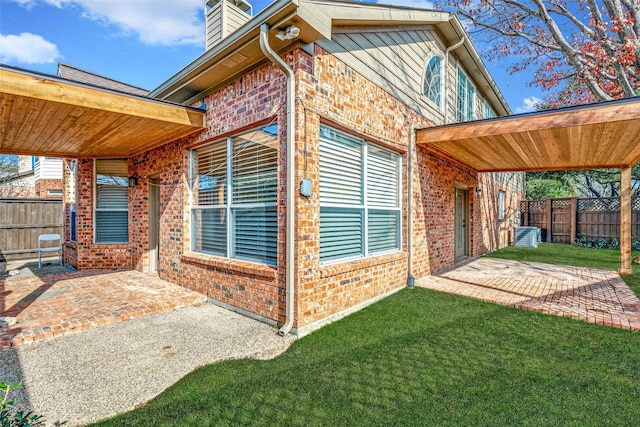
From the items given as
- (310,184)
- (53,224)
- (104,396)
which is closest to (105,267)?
(53,224)

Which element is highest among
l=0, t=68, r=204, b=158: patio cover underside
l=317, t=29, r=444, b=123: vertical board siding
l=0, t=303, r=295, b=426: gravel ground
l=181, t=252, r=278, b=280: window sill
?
l=317, t=29, r=444, b=123: vertical board siding

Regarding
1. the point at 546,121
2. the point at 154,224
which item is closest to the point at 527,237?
the point at 546,121

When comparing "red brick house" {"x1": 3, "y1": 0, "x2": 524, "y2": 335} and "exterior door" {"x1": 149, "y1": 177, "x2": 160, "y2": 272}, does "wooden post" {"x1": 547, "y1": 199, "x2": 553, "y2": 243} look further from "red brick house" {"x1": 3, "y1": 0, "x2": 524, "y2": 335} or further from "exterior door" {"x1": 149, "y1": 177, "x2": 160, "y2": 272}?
"exterior door" {"x1": 149, "y1": 177, "x2": 160, "y2": 272}

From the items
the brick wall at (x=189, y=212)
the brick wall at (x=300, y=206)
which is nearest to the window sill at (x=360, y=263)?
the brick wall at (x=300, y=206)

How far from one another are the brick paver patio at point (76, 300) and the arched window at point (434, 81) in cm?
649

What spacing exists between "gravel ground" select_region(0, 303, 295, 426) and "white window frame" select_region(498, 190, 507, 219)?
12489mm

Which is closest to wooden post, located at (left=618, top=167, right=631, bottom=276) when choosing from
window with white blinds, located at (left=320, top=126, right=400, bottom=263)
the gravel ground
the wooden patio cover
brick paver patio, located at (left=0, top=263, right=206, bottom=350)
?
the wooden patio cover

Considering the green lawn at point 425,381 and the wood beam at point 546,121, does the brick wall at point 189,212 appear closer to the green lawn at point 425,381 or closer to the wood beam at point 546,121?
the green lawn at point 425,381

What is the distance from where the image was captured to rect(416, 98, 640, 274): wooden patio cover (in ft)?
14.7

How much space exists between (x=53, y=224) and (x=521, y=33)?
15941mm

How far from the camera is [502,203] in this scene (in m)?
13.8

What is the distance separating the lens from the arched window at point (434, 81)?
7.32 metres

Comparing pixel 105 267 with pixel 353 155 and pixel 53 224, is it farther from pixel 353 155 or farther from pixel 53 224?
pixel 353 155

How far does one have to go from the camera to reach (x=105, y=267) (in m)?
7.46
